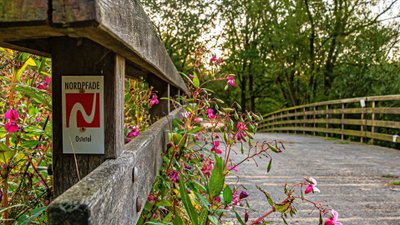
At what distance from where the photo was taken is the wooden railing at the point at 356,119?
7.68 m

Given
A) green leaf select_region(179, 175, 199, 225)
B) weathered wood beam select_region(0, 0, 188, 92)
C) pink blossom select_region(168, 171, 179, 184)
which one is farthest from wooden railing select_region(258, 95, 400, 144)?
weathered wood beam select_region(0, 0, 188, 92)

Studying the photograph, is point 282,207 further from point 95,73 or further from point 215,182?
point 95,73

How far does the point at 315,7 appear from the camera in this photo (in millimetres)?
13430

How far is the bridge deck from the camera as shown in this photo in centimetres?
283

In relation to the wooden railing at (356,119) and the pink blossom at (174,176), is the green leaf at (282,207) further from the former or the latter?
the wooden railing at (356,119)

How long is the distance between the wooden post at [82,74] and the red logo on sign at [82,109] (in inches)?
0.9

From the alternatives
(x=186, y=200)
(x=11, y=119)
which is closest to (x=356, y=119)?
(x=186, y=200)

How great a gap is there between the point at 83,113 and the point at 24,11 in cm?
44

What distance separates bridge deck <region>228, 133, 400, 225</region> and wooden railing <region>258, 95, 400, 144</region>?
1.58 meters

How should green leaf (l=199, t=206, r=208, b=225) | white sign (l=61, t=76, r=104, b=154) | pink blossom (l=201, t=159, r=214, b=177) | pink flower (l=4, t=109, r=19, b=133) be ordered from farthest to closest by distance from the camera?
pink blossom (l=201, t=159, r=214, b=177)
green leaf (l=199, t=206, r=208, b=225)
pink flower (l=4, t=109, r=19, b=133)
white sign (l=61, t=76, r=104, b=154)

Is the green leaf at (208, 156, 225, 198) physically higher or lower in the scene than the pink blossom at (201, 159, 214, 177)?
higher

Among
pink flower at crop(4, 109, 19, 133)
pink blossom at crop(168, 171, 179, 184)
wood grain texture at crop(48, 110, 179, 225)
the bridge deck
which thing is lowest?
the bridge deck

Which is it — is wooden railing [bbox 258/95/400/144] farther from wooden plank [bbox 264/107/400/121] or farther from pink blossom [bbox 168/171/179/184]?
pink blossom [bbox 168/171/179/184]

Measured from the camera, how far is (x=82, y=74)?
0.97 m
